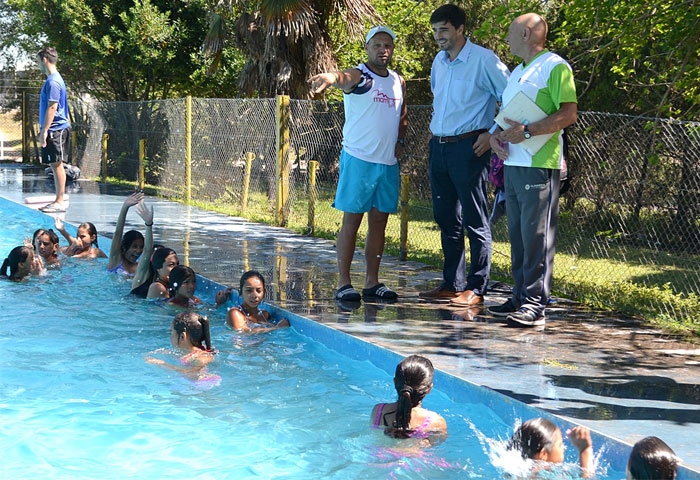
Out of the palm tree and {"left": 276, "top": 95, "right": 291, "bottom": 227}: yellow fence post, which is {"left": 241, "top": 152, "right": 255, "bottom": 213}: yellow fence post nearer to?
{"left": 276, "top": 95, "right": 291, "bottom": 227}: yellow fence post

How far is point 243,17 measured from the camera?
18297 millimetres

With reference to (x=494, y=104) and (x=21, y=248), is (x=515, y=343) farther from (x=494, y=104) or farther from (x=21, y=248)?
(x=21, y=248)

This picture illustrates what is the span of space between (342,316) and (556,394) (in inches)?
101

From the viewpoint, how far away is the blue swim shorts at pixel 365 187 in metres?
7.85

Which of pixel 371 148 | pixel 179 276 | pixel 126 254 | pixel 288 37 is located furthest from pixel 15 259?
pixel 288 37

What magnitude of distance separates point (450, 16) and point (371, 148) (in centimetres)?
134

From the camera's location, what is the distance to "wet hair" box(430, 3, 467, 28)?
729 centimetres

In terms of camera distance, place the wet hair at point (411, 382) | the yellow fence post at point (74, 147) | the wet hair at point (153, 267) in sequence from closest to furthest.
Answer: the wet hair at point (411, 382) → the wet hair at point (153, 267) → the yellow fence post at point (74, 147)

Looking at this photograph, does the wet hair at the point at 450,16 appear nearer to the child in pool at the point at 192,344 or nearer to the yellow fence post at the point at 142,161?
the child in pool at the point at 192,344

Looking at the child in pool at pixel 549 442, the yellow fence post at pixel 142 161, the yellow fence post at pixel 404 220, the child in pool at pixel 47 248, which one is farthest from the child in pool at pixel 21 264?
the yellow fence post at pixel 142 161

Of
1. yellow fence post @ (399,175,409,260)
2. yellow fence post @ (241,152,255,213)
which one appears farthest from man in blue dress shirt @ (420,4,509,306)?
yellow fence post @ (241,152,255,213)

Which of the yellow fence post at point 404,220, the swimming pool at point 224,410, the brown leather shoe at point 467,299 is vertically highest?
the yellow fence post at point 404,220

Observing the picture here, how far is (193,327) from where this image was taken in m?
6.71

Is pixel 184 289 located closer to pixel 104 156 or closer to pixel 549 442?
pixel 549 442
